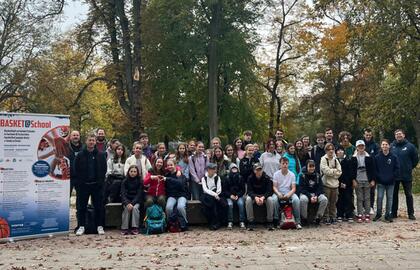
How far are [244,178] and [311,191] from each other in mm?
1454

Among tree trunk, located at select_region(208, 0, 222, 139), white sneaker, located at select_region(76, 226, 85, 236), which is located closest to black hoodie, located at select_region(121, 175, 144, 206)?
white sneaker, located at select_region(76, 226, 85, 236)

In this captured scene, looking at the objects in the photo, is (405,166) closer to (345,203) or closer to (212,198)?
(345,203)

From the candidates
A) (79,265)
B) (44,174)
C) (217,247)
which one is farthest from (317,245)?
(44,174)

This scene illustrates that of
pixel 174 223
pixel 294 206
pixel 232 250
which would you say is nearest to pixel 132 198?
pixel 174 223

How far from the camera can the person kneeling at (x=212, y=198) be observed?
1062 cm

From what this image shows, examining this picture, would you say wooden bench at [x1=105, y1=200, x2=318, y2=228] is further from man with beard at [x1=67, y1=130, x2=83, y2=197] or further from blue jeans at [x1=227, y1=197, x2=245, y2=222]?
man with beard at [x1=67, y1=130, x2=83, y2=197]

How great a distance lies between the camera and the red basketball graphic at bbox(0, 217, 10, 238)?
364 inches

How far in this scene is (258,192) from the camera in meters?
10.7

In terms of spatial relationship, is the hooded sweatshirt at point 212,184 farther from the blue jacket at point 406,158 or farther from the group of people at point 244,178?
the blue jacket at point 406,158

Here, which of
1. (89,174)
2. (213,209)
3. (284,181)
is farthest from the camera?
(284,181)

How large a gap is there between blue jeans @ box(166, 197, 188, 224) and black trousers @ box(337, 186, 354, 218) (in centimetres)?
352

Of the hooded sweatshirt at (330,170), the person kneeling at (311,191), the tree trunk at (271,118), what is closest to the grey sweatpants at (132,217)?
the person kneeling at (311,191)

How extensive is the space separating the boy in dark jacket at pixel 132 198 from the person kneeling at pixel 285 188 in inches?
110

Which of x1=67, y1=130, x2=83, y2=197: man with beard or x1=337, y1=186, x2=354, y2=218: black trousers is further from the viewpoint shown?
x1=337, y1=186, x2=354, y2=218: black trousers
